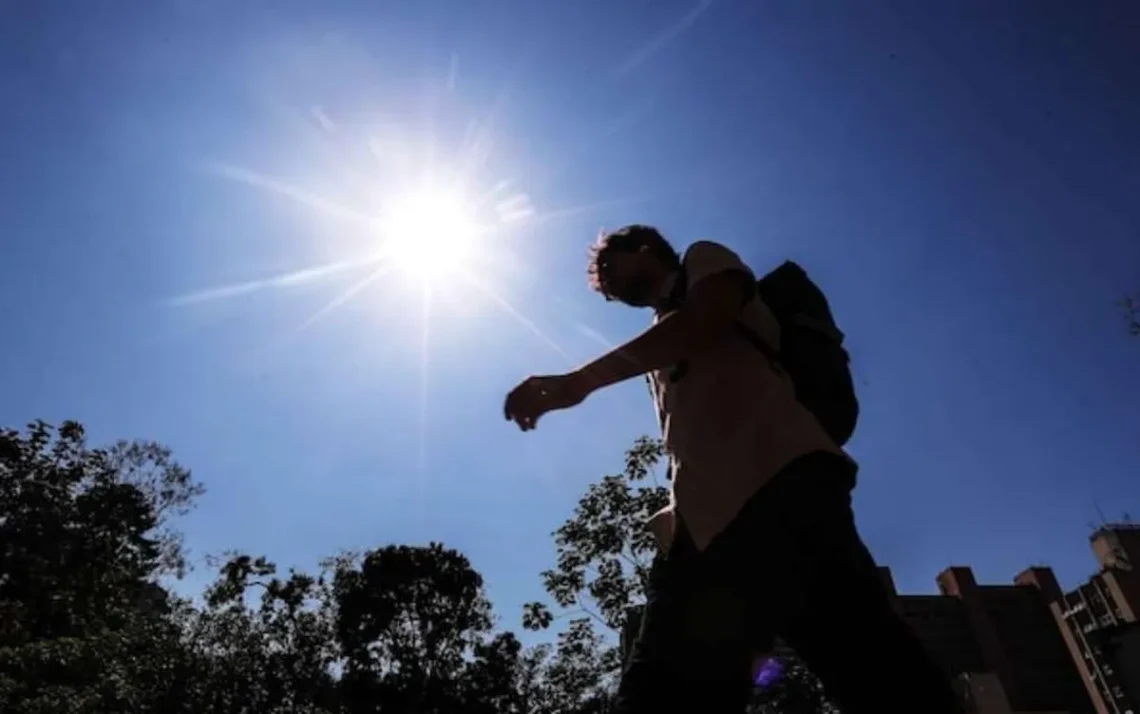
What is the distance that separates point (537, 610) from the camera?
17.0m

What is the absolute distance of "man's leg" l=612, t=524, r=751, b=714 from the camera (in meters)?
1.18

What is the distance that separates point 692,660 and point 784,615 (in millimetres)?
224

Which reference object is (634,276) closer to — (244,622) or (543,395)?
(543,395)

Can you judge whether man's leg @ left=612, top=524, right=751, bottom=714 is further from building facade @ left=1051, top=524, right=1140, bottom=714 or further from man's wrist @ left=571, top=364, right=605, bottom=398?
building facade @ left=1051, top=524, right=1140, bottom=714

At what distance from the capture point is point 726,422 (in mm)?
1392

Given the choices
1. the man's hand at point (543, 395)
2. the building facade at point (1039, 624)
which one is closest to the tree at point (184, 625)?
the man's hand at point (543, 395)

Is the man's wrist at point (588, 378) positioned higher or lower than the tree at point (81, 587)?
lower

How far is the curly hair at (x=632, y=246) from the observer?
5.82 feet

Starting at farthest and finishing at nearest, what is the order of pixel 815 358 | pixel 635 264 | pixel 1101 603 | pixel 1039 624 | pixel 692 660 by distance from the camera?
pixel 1039 624 < pixel 1101 603 < pixel 635 264 < pixel 815 358 < pixel 692 660

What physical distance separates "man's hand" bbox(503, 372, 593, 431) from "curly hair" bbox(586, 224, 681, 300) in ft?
1.59

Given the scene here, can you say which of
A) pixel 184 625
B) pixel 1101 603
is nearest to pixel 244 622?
pixel 184 625

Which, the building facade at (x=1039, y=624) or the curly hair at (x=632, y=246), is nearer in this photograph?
the curly hair at (x=632, y=246)

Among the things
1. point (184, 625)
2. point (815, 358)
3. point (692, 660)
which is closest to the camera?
point (692, 660)

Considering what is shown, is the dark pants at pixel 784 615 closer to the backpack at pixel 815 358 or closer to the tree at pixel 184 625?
the backpack at pixel 815 358
